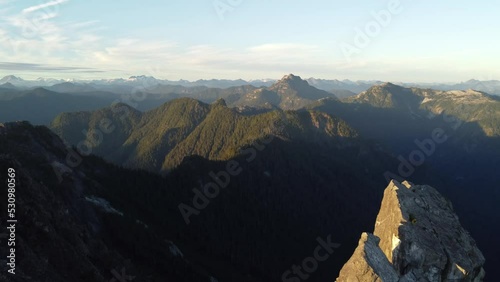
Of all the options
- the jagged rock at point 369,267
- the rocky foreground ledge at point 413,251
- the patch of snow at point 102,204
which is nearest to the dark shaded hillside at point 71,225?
the patch of snow at point 102,204

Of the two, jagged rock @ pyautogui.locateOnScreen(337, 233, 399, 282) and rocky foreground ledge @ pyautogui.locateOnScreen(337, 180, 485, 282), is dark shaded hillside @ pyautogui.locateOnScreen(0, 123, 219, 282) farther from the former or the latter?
rocky foreground ledge @ pyautogui.locateOnScreen(337, 180, 485, 282)

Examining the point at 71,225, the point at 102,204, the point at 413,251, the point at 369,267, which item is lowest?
the point at 102,204

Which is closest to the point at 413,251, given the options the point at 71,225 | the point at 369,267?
the point at 369,267

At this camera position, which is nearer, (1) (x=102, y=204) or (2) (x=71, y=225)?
(2) (x=71, y=225)

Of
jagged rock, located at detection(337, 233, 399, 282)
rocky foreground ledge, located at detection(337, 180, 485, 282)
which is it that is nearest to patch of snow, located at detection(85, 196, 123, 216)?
rocky foreground ledge, located at detection(337, 180, 485, 282)

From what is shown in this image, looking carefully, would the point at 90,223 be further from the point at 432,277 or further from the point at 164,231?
the point at 432,277

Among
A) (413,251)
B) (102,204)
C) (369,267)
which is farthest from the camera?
(102,204)

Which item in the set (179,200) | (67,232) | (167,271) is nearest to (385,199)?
(67,232)

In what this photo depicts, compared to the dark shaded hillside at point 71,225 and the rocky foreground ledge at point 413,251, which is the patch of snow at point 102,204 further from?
the rocky foreground ledge at point 413,251

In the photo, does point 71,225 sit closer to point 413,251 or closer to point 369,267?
point 369,267
